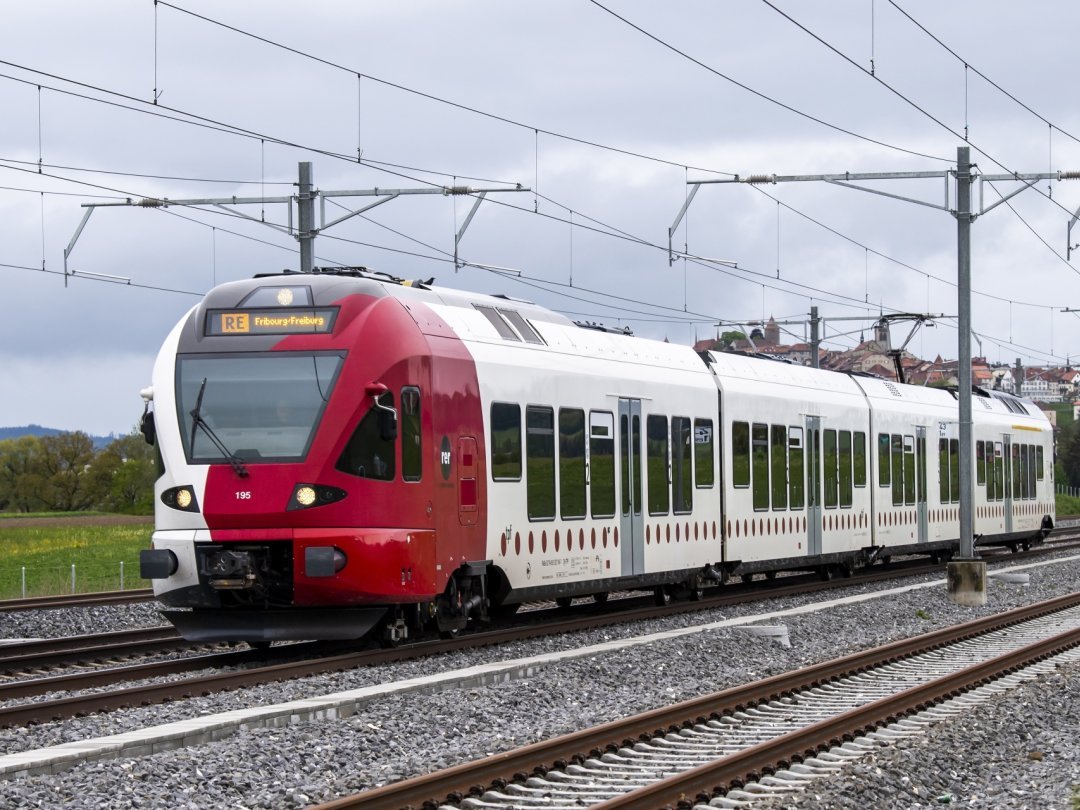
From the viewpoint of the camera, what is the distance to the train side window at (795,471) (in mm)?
26375

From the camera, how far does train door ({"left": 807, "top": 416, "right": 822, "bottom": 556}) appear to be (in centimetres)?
2717

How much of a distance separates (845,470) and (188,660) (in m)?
15.8

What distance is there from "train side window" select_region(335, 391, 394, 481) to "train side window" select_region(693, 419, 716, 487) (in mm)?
7899

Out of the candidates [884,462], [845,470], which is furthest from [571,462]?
[884,462]

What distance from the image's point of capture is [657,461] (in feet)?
70.0

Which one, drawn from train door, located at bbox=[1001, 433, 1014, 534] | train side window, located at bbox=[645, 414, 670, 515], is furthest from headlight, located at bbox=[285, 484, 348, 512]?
train door, located at bbox=[1001, 433, 1014, 534]

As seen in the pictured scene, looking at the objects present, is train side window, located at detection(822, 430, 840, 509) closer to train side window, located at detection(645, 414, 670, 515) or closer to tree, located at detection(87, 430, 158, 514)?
train side window, located at detection(645, 414, 670, 515)

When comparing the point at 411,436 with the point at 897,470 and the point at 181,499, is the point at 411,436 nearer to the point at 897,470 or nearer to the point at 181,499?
the point at 181,499

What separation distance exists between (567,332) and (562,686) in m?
6.93

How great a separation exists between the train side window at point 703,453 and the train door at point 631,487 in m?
1.98

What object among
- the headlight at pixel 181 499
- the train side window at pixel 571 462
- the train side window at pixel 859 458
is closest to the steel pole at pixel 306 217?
the train side window at pixel 571 462

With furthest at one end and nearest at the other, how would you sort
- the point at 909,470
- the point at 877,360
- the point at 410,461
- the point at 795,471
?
the point at 877,360 < the point at 909,470 < the point at 795,471 < the point at 410,461

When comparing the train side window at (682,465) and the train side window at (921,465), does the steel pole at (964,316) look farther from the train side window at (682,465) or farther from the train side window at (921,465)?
the train side window at (921,465)

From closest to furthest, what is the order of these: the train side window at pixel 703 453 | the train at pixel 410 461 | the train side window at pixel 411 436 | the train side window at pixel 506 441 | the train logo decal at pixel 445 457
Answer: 1. the train at pixel 410 461
2. the train side window at pixel 411 436
3. the train logo decal at pixel 445 457
4. the train side window at pixel 506 441
5. the train side window at pixel 703 453
